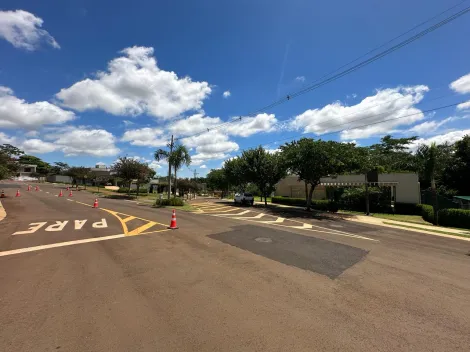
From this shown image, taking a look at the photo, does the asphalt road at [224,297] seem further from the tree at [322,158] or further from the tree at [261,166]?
the tree at [261,166]

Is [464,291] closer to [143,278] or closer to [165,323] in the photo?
[165,323]

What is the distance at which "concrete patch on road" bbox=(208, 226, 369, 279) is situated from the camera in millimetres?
6844

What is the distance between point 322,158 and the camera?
22.6 meters

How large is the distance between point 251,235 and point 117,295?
22.3ft

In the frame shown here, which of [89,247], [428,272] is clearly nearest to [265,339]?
[428,272]

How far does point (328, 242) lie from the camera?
9.97 meters

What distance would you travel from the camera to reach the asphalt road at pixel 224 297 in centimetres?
332

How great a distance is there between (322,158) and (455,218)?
10.4 meters

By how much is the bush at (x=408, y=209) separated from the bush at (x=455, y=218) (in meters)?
5.96

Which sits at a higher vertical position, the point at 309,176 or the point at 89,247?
the point at 309,176

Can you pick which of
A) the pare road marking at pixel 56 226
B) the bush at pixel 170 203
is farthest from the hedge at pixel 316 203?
the pare road marking at pixel 56 226

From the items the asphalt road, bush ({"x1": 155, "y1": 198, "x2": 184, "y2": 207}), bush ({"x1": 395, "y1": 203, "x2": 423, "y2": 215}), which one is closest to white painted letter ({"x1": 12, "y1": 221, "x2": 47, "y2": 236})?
the asphalt road

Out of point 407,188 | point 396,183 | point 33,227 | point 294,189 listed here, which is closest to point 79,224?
point 33,227

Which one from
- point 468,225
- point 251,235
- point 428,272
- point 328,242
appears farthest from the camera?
point 468,225
